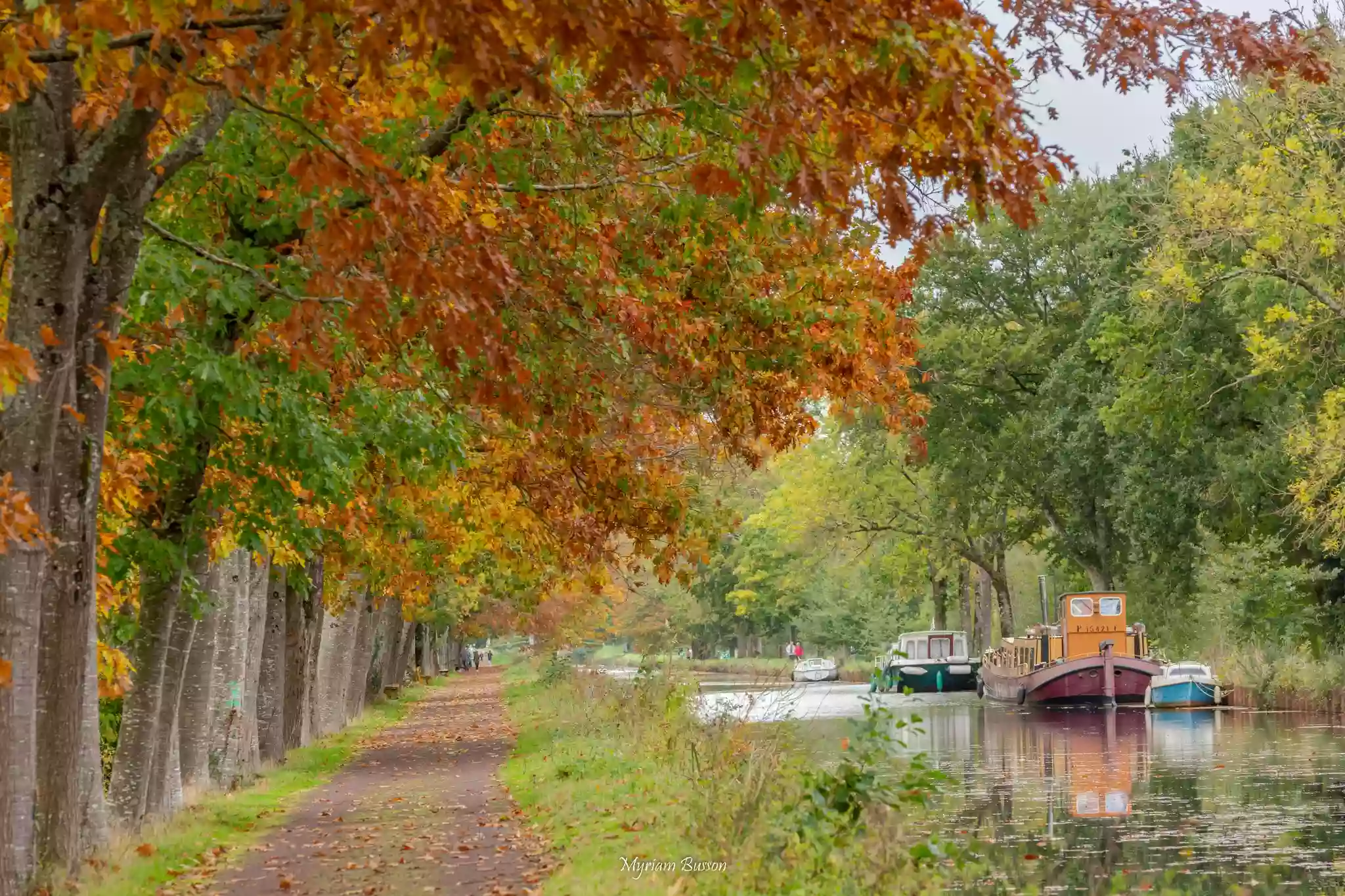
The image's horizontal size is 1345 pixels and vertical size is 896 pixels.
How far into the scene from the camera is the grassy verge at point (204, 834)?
11.5 meters

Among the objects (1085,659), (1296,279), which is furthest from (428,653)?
(1296,279)

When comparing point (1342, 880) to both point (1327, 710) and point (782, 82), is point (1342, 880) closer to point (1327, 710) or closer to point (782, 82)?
point (782, 82)

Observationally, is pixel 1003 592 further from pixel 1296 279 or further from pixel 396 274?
pixel 396 274

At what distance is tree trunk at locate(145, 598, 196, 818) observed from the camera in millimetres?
14320

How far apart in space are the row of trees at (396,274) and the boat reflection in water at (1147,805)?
12.9 feet

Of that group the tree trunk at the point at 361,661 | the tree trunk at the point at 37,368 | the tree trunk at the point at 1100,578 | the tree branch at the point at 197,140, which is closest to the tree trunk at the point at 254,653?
the tree branch at the point at 197,140

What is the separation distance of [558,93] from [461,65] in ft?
14.7

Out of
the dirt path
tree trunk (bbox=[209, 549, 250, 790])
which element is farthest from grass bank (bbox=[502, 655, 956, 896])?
tree trunk (bbox=[209, 549, 250, 790])

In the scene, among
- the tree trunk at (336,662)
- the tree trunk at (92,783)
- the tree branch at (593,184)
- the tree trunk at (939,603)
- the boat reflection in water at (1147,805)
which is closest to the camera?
the tree trunk at (92,783)

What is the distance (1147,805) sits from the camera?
1956 centimetres

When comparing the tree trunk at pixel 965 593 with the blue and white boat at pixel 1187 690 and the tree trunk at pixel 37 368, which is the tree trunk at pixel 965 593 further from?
the tree trunk at pixel 37 368

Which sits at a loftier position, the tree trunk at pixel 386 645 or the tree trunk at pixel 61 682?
the tree trunk at pixel 61 682

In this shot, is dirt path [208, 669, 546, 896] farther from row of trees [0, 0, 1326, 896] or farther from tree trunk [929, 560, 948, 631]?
tree trunk [929, 560, 948, 631]

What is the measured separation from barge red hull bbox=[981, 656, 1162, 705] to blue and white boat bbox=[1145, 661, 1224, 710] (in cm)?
174
